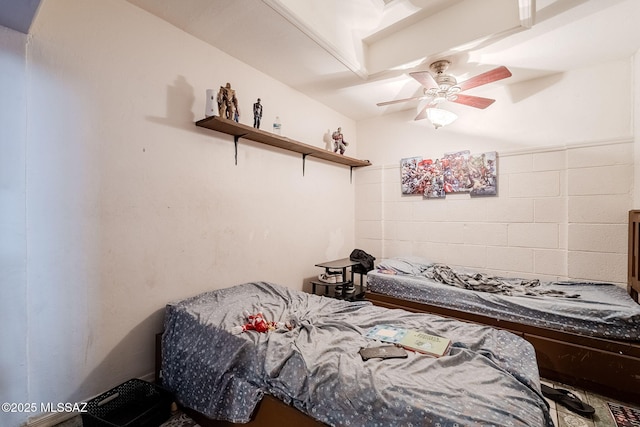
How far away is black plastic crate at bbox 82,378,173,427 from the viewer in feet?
5.05

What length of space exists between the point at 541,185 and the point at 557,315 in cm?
138

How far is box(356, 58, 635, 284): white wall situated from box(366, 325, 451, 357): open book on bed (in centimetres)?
199

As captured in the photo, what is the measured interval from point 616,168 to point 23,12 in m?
4.24

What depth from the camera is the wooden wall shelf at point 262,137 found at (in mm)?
2125

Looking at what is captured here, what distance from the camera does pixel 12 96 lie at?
4.68ft

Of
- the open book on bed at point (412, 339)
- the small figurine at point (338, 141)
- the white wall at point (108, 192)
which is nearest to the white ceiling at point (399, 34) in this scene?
the white wall at point (108, 192)

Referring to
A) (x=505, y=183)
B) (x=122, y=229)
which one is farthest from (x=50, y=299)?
(x=505, y=183)

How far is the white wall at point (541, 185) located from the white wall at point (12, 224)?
342cm

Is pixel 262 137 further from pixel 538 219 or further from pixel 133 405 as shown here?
pixel 538 219

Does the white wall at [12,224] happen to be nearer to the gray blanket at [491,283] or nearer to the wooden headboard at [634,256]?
the gray blanket at [491,283]

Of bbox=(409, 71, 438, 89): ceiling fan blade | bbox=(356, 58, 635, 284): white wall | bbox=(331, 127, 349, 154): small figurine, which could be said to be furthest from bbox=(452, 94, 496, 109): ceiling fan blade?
bbox=(331, 127, 349, 154): small figurine

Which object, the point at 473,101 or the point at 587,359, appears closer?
the point at 587,359

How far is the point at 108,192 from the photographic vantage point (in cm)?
173

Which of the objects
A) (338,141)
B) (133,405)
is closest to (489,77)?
(338,141)
